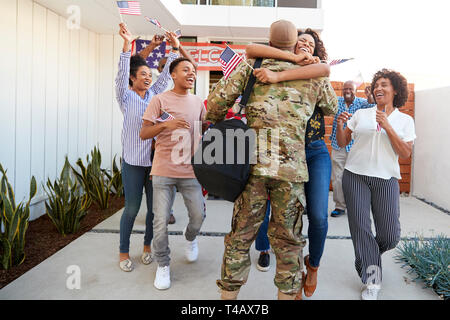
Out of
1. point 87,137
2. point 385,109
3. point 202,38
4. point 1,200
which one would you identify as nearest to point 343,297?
point 385,109

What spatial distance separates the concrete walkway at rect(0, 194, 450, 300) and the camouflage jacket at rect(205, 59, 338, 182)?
4.03ft

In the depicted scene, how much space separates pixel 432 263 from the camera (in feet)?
9.50

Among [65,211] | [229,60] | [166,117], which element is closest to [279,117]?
[229,60]

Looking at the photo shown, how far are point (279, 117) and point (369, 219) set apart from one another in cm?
130

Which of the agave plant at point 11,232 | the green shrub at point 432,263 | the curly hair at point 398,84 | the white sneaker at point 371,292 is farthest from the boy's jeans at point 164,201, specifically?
the green shrub at point 432,263

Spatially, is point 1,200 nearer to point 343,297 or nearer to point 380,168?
point 343,297

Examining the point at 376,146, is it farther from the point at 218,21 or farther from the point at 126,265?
the point at 218,21

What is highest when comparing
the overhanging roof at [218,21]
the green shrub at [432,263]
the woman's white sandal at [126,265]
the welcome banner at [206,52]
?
the overhanging roof at [218,21]

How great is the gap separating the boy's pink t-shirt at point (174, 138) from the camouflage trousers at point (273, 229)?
2.66 ft

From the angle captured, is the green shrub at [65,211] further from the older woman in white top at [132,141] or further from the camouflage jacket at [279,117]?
the camouflage jacket at [279,117]

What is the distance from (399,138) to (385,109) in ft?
1.10

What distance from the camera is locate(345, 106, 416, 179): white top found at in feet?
8.54

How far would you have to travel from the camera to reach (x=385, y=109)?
277cm

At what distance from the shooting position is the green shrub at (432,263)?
2727 millimetres
